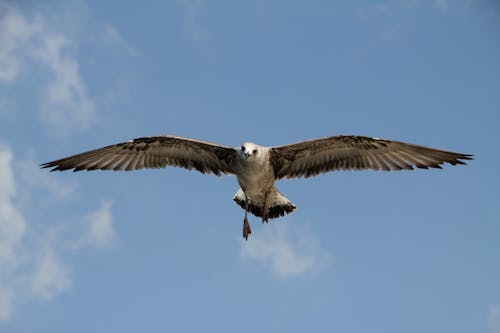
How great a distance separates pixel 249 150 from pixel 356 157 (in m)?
2.39

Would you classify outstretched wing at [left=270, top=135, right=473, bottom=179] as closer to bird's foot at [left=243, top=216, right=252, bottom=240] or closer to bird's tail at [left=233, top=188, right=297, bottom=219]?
bird's tail at [left=233, top=188, right=297, bottom=219]

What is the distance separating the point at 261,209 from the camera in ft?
34.9

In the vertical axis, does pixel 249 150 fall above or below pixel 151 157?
below

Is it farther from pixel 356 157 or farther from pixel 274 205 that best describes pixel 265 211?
pixel 356 157

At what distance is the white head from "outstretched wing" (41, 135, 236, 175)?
912 millimetres

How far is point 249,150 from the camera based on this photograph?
9438 millimetres

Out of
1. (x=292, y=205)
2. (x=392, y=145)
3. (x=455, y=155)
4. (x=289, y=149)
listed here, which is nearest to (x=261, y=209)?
(x=292, y=205)

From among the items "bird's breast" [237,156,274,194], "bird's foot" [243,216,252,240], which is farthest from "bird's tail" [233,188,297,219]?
"bird's breast" [237,156,274,194]

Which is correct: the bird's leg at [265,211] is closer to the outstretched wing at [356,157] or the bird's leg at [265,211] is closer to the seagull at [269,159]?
the seagull at [269,159]

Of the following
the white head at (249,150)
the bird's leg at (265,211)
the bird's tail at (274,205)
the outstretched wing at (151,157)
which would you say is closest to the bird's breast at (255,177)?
the white head at (249,150)

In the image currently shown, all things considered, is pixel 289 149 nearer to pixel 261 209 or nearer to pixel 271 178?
pixel 271 178

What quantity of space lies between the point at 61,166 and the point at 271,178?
4021 mm

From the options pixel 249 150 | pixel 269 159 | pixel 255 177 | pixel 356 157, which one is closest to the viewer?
pixel 249 150

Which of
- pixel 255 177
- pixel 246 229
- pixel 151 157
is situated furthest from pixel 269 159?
pixel 151 157
